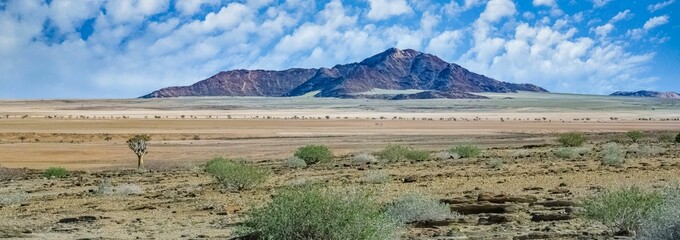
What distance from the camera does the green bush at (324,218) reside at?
10.4 metres

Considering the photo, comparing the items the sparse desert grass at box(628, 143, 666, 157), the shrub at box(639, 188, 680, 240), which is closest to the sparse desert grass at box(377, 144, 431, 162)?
the sparse desert grass at box(628, 143, 666, 157)

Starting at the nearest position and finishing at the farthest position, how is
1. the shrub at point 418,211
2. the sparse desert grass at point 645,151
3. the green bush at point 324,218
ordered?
the green bush at point 324,218
the shrub at point 418,211
the sparse desert grass at point 645,151

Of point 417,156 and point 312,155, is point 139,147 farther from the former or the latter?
point 417,156

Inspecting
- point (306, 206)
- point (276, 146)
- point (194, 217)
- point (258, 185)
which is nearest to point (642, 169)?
point (258, 185)

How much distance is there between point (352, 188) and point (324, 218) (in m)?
4.09

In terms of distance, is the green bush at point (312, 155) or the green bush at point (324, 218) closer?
the green bush at point (324, 218)

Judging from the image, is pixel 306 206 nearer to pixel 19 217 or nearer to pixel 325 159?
pixel 19 217

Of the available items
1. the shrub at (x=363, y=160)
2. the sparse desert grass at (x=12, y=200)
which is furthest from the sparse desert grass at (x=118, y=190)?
the shrub at (x=363, y=160)

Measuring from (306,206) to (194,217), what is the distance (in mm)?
7269

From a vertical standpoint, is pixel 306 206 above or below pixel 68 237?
above

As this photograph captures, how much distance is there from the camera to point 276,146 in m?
52.2

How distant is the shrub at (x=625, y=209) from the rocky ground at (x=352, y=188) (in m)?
0.34

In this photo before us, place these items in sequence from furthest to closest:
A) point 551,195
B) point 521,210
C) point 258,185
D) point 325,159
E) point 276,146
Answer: point 276,146
point 325,159
point 258,185
point 551,195
point 521,210

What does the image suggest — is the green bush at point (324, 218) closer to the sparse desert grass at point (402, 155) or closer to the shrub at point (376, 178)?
the shrub at point (376, 178)
